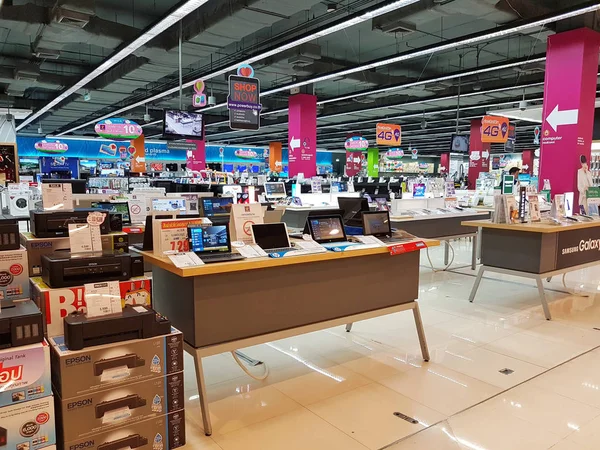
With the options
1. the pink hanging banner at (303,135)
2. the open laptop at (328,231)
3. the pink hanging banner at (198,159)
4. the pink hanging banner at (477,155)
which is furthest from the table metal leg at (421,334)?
the pink hanging banner at (198,159)

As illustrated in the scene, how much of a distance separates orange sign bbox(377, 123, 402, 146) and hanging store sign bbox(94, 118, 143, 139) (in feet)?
26.8

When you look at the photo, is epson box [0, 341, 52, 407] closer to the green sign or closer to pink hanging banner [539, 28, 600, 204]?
pink hanging banner [539, 28, 600, 204]

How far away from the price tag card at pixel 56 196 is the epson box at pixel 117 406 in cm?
184

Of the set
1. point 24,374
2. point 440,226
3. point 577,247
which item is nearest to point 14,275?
point 24,374

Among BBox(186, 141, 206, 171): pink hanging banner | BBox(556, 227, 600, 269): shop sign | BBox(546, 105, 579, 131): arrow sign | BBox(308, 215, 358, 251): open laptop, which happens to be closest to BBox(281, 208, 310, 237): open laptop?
BBox(546, 105, 579, 131): arrow sign

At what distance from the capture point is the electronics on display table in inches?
204

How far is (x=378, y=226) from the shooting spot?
4.12 m

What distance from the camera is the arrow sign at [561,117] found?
8.41m

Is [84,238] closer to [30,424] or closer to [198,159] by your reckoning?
[30,424]

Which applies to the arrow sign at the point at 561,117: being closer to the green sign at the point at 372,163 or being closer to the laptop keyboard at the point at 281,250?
the laptop keyboard at the point at 281,250

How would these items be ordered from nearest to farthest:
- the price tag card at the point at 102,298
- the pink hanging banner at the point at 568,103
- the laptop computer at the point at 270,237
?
the price tag card at the point at 102,298
the laptop computer at the point at 270,237
the pink hanging banner at the point at 568,103

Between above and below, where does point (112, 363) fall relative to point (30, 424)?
above

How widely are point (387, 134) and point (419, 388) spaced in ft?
46.6

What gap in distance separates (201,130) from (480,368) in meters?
10.3
